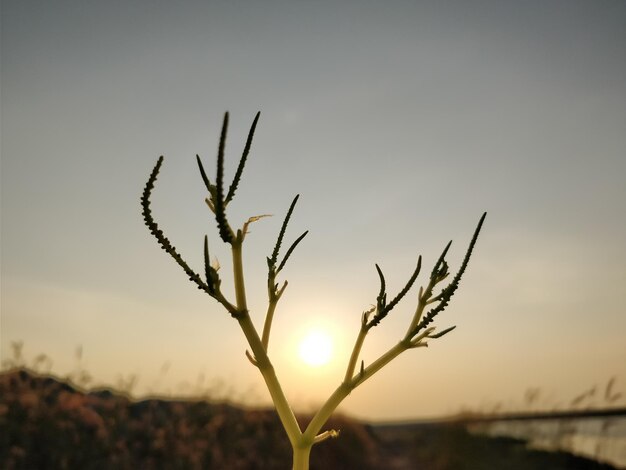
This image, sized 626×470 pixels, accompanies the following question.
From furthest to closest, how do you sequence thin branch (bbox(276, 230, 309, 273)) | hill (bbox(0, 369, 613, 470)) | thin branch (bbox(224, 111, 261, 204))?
hill (bbox(0, 369, 613, 470)) → thin branch (bbox(276, 230, 309, 273)) → thin branch (bbox(224, 111, 261, 204))

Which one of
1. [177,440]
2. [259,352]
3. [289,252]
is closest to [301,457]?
[259,352]

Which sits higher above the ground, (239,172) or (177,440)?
(239,172)

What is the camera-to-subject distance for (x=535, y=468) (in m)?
6.76

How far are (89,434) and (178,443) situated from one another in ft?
2.91

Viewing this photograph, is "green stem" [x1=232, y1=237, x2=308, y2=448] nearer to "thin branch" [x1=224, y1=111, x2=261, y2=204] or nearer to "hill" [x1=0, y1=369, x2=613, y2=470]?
"thin branch" [x1=224, y1=111, x2=261, y2=204]

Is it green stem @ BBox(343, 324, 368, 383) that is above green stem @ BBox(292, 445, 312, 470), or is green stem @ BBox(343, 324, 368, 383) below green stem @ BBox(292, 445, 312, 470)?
above

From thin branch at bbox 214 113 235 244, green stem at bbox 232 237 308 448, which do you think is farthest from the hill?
thin branch at bbox 214 113 235 244

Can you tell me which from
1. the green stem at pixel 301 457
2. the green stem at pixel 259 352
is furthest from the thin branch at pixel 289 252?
the green stem at pixel 301 457

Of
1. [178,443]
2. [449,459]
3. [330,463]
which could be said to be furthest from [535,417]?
[178,443]

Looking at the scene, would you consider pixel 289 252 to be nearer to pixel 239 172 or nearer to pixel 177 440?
pixel 239 172

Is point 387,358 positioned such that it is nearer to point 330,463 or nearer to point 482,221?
point 482,221

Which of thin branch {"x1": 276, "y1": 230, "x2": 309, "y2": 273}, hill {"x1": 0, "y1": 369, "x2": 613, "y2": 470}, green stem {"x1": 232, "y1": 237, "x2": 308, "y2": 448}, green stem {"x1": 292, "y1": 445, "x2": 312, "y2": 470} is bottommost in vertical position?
hill {"x1": 0, "y1": 369, "x2": 613, "y2": 470}

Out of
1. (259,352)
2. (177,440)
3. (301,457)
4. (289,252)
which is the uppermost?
(289,252)

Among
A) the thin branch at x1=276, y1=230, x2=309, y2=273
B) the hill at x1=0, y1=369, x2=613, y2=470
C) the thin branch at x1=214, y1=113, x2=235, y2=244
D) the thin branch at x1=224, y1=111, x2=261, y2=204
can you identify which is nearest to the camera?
the thin branch at x1=214, y1=113, x2=235, y2=244
